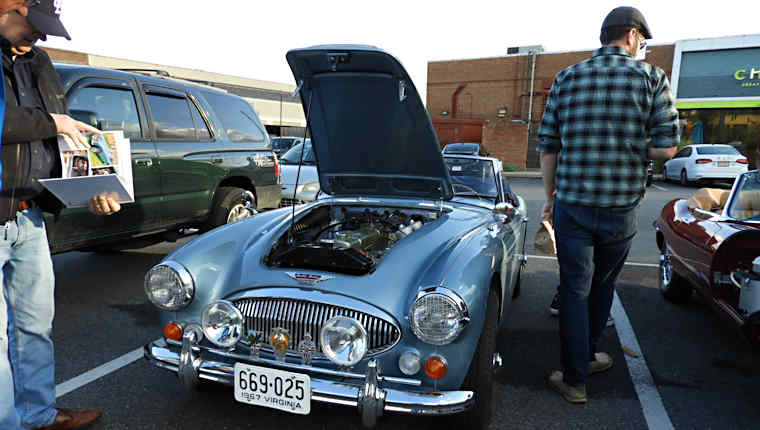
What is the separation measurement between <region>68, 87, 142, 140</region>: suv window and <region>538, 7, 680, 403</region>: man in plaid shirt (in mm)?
3579

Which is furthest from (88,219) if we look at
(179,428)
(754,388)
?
(754,388)

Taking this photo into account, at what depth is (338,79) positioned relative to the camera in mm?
3207

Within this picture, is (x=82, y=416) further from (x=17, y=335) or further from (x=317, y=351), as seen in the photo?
(x=317, y=351)

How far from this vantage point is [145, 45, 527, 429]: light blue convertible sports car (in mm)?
2043

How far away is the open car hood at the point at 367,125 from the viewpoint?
3.03m

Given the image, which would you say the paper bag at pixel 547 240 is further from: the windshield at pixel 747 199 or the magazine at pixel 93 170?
the magazine at pixel 93 170

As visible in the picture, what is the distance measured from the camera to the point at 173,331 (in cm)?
237

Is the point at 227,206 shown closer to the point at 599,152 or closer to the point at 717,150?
the point at 599,152

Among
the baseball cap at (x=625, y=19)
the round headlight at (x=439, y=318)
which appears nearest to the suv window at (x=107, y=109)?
the round headlight at (x=439, y=318)

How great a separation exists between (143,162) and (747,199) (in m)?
4.92

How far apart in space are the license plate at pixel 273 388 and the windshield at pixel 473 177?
244 centimetres

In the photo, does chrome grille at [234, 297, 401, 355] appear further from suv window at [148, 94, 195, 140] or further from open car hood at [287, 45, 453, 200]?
suv window at [148, 94, 195, 140]

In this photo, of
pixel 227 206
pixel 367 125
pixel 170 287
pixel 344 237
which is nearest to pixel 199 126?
pixel 227 206

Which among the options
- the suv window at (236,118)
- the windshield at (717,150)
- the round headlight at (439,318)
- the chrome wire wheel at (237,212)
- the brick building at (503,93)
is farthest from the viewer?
the brick building at (503,93)
